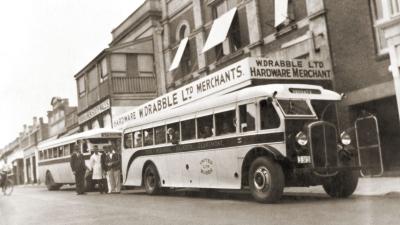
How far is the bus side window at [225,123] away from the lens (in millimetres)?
11455

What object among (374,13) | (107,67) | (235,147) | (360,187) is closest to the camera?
(235,147)

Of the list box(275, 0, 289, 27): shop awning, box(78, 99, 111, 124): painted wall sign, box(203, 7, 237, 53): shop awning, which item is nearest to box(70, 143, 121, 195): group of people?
box(203, 7, 237, 53): shop awning

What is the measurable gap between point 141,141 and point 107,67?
14416 mm

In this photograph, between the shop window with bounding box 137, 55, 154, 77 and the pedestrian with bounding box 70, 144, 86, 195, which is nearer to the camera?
the pedestrian with bounding box 70, 144, 86, 195

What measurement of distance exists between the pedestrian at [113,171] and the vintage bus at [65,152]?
5.86 ft

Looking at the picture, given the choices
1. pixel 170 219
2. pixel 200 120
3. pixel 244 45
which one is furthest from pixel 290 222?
pixel 244 45

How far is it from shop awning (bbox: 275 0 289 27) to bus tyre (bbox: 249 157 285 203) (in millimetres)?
8947

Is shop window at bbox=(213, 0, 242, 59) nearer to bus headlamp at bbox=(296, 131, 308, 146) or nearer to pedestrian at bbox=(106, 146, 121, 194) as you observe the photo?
pedestrian at bbox=(106, 146, 121, 194)

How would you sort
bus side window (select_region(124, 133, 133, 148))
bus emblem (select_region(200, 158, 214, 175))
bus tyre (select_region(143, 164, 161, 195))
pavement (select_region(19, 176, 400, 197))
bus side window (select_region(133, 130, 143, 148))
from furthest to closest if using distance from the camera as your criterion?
1. bus side window (select_region(124, 133, 133, 148))
2. bus side window (select_region(133, 130, 143, 148))
3. bus tyre (select_region(143, 164, 161, 195))
4. bus emblem (select_region(200, 158, 214, 175))
5. pavement (select_region(19, 176, 400, 197))

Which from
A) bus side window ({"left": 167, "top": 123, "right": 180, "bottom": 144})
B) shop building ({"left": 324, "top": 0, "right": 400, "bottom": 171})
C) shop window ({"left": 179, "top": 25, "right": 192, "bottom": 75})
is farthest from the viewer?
shop window ({"left": 179, "top": 25, "right": 192, "bottom": 75})

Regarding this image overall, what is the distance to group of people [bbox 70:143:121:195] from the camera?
58.2 feet

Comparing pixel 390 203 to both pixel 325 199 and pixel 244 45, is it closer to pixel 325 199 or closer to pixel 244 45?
pixel 325 199

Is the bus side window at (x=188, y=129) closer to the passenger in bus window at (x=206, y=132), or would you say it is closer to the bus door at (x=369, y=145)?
the passenger in bus window at (x=206, y=132)

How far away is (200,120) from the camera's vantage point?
41.2 feet
